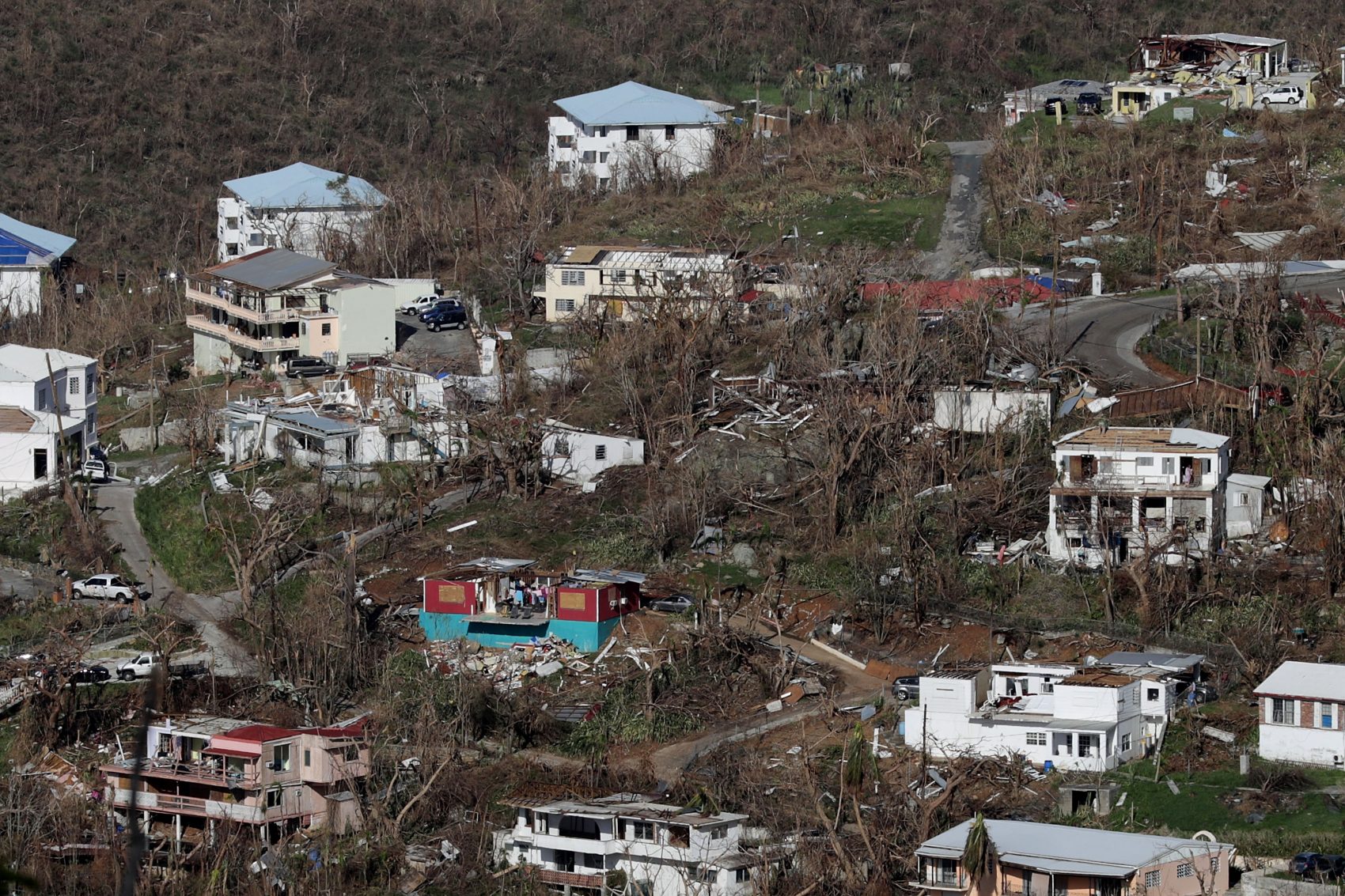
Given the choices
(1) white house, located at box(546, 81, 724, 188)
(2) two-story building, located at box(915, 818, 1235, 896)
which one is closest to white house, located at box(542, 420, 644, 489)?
(2) two-story building, located at box(915, 818, 1235, 896)

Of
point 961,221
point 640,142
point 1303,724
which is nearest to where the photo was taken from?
Result: point 1303,724

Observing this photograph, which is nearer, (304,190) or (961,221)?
(961,221)

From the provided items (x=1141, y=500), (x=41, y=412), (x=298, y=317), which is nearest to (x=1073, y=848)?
(x=1141, y=500)

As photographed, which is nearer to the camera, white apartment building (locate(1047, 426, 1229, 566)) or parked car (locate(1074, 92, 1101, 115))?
white apartment building (locate(1047, 426, 1229, 566))

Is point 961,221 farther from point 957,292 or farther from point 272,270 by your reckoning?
point 272,270

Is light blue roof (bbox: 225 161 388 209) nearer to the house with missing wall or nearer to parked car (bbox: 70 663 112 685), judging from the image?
the house with missing wall

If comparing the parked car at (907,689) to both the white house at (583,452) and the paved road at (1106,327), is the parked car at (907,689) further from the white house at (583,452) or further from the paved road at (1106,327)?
the paved road at (1106,327)

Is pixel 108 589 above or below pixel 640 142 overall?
below
